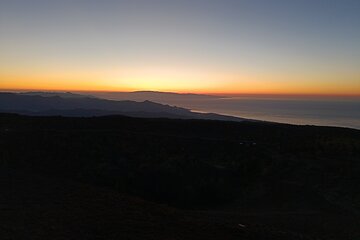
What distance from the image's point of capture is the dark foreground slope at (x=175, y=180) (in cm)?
1003

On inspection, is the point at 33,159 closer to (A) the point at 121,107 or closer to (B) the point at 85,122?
(B) the point at 85,122

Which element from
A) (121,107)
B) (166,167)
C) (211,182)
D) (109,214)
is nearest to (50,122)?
(166,167)

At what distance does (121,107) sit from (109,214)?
5282 inches

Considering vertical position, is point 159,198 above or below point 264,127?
below

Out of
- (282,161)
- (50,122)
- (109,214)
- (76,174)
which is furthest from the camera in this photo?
(50,122)

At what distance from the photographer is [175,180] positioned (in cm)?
1788

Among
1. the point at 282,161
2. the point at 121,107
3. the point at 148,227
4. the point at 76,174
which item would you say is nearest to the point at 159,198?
the point at 76,174

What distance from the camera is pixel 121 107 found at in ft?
471

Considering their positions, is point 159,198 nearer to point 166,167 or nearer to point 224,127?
point 166,167

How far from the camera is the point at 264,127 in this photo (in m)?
27.4

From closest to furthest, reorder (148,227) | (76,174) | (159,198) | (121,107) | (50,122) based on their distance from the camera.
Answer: (148,227)
(159,198)
(76,174)
(50,122)
(121,107)

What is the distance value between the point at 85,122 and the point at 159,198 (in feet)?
39.1

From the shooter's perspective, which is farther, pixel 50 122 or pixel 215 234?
pixel 50 122

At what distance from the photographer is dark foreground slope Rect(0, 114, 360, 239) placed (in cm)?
1003
